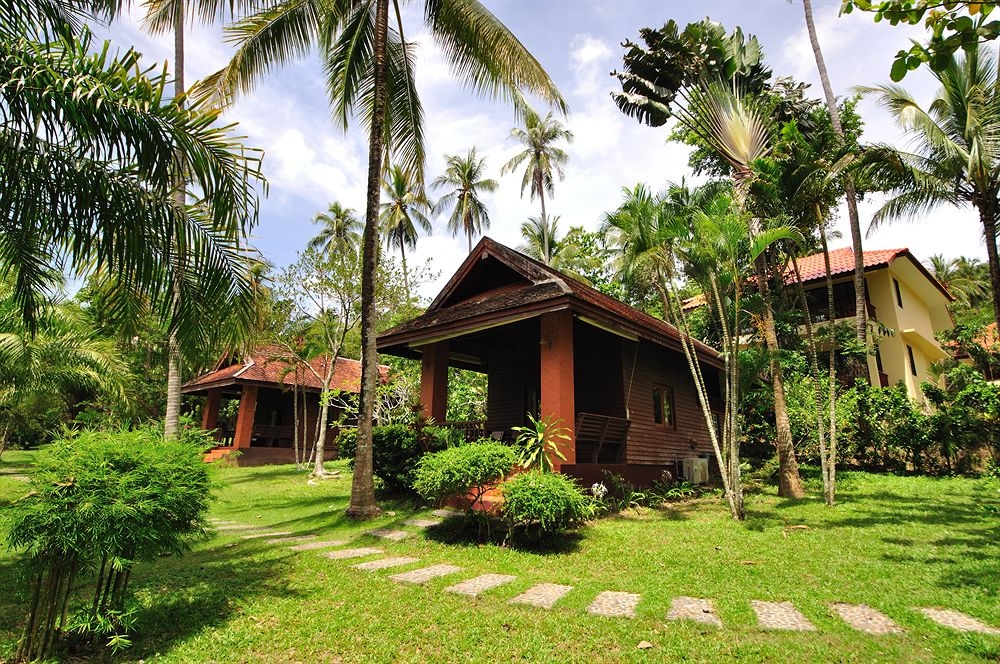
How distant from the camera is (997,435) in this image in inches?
502

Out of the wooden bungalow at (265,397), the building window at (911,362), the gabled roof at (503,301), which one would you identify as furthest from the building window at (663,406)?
A: the building window at (911,362)

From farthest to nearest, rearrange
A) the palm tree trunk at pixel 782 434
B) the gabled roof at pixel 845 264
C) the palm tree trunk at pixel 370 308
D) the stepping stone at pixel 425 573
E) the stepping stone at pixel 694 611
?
1. the gabled roof at pixel 845 264
2. the palm tree trunk at pixel 782 434
3. the palm tree trunk at pixel 370 308
4. the stepping stone at pixel 425 573
5. the stepping stone at pixel 694 611

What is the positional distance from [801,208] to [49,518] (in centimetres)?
1134

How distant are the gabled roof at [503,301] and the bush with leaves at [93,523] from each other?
6208 millimetres

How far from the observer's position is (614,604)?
4.80 metres

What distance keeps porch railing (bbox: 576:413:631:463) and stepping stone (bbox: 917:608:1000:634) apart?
566 centimetres

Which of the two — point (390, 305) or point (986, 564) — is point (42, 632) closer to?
point (986, 564)

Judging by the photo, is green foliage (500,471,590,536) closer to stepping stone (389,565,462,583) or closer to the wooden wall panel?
stepping stone (389,565,462,583)

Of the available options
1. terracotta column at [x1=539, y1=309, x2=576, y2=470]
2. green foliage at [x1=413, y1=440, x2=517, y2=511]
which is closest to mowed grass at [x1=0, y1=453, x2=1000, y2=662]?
green foliage at [x1=413, y1=440, x2=517, y2=511]

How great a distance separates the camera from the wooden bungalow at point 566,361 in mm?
9305

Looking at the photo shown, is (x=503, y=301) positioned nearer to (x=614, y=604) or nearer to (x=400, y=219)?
(x=614, y=604)

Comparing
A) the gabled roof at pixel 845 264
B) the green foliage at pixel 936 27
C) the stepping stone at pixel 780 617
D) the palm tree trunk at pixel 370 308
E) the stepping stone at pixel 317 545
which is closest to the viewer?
the green foliage at pixel 936 27

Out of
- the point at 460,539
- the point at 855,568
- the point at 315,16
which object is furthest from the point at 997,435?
the point at 315,16

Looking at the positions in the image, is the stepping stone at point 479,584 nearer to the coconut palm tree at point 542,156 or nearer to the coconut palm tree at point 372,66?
the coconut palm tree at point 372,66
